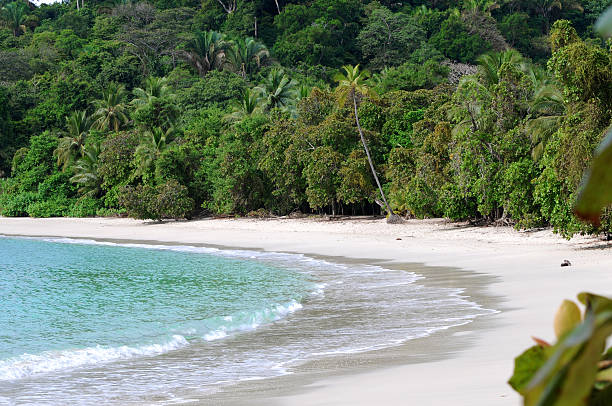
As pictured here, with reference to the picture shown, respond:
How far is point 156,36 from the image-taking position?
55.0 metres

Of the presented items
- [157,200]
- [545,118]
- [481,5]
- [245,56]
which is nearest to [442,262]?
[545,118]

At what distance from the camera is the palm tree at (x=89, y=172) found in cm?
3906

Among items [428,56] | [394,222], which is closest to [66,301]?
[394,222]

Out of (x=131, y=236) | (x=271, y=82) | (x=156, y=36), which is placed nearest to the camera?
(x=131, y=236)

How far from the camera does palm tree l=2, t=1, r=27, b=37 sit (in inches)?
2662

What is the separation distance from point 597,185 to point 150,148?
3610 centimetres

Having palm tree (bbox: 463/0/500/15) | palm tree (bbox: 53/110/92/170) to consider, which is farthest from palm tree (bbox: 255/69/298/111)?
palm tree (bbox: 463/0/500/15)

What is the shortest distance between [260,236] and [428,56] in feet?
89.9

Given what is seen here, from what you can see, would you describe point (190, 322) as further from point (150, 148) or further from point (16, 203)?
point (16, 203)

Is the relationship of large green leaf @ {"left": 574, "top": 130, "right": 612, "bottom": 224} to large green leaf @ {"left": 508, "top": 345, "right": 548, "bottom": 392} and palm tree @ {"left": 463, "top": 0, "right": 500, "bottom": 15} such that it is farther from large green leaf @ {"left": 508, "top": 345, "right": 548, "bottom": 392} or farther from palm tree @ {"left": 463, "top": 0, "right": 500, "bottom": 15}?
palm tree @ {"left": 463, "top": 0, "right": 500, "bottom": 15}

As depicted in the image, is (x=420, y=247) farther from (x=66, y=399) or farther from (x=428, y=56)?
(x=428, y=56)

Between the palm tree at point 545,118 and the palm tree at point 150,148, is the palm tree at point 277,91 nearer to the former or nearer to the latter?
the palm tree at point 150,148

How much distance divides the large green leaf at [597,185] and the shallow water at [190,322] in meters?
6.32

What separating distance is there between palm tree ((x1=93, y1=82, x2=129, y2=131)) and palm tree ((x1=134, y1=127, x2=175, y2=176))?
7.26 metres
